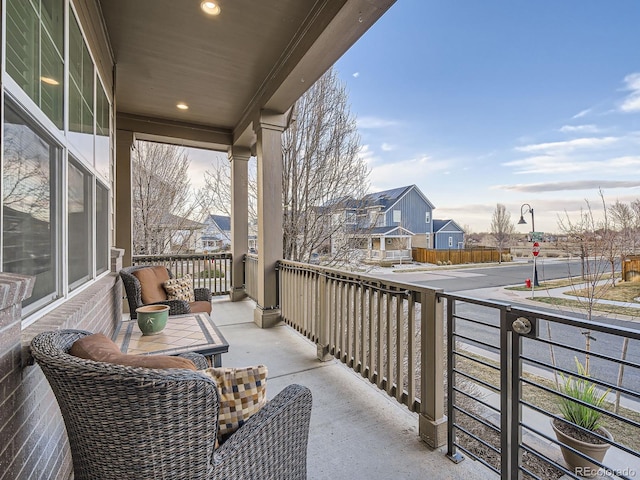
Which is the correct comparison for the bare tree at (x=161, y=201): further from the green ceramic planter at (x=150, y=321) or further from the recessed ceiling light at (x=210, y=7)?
the green ceramic planter at (x=150, y=321)

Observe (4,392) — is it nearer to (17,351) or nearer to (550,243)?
(17,351)

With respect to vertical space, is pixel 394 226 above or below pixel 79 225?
above

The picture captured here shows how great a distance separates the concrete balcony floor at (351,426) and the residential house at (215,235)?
539cm

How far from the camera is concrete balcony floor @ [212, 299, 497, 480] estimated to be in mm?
1705

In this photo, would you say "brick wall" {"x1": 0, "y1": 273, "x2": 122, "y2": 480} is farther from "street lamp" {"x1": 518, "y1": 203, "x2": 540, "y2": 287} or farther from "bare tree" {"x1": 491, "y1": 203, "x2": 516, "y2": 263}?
"bare tree" {"x1": 491, "y1": 203, "x2": 516, "y2": 263}

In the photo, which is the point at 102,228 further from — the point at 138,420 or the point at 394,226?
the point at 394,226

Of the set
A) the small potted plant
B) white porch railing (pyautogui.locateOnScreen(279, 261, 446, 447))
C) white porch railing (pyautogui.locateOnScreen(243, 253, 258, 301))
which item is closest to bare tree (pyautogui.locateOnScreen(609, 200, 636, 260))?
the small potted plant

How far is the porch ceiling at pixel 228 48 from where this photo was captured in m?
2.68

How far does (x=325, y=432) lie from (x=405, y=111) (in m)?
10.2

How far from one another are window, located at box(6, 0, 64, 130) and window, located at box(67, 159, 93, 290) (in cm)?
48

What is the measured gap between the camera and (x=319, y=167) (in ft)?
20.3

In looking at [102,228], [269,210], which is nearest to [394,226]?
[269,210]

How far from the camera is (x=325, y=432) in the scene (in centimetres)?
205

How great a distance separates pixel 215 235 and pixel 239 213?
136 inches
